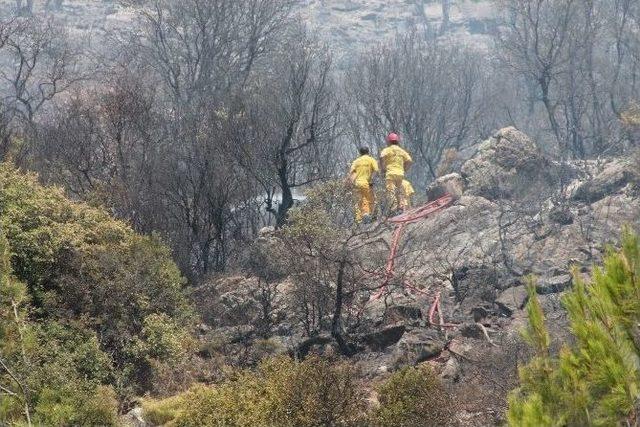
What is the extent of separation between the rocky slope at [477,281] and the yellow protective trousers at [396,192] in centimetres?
88

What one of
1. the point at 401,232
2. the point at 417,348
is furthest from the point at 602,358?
the point at 401,232

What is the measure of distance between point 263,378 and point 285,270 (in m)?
3.97

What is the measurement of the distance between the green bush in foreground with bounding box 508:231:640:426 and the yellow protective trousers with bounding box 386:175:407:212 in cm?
1202

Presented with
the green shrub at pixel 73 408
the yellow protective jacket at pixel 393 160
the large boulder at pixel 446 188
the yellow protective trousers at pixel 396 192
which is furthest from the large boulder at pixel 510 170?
the green shrub at pixel 73 408

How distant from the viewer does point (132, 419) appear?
33.8 ft

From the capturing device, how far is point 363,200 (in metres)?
16.6

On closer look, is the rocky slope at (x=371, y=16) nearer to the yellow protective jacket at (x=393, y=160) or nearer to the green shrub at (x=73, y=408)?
the yellow protective jacket at (x=393, y=160)

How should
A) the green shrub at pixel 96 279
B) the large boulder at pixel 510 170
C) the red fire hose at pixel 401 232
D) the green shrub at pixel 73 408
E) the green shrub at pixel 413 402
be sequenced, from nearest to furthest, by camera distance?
the green shrub at pixel 413 402 < the green shrub at pixel 73 408 < the green shrub at pixel 96 279 < the red fire hose at pixel 401 232 < the large boulder at pixel 510 170

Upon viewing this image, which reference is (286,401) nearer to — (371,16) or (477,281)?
(477,281)

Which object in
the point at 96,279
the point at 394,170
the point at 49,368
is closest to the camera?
the point at 49,368

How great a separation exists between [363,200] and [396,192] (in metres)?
1.03

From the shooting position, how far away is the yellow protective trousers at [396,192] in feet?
56.5

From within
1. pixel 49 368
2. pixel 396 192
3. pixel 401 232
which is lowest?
pixel 49 368

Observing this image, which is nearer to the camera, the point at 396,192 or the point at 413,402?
the point at 413,402
